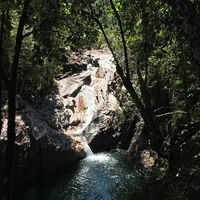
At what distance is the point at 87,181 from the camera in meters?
14.3

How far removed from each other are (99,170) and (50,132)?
16.3ft

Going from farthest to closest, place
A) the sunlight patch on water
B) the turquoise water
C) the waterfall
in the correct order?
the waterfall < the sunlight patch on water < the turquoise water

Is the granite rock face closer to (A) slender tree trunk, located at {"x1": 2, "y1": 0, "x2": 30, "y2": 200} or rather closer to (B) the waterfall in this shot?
(B) the waterfall

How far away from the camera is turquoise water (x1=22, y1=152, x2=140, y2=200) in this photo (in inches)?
475

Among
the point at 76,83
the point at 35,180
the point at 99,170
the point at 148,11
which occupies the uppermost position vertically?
the point at 76,83

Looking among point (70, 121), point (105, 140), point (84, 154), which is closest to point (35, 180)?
point (84, 154)

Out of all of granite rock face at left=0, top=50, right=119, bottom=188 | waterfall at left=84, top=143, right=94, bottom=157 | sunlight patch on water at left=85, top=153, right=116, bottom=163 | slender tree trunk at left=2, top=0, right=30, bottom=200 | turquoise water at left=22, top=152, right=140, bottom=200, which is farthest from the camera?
waterfall at left=84, top=143, right=94, bottom=157

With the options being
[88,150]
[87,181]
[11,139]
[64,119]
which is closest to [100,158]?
[88,150]

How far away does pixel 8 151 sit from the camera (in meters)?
4.75

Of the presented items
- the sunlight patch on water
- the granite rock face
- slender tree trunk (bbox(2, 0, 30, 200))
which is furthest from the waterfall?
slender tree trunk (bbox(2, 0, 30, 200))

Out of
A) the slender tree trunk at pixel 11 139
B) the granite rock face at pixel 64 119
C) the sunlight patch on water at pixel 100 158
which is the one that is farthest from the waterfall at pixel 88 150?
the slender tree trunk at pixel 11 139

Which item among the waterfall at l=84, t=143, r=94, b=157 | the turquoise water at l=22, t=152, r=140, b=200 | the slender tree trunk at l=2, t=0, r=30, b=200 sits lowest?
the turquoise water at l=22, t=152, r=140, b=200

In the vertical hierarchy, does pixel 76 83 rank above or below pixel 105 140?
above

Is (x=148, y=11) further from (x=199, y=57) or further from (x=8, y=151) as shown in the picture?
(x=8, y=151)
